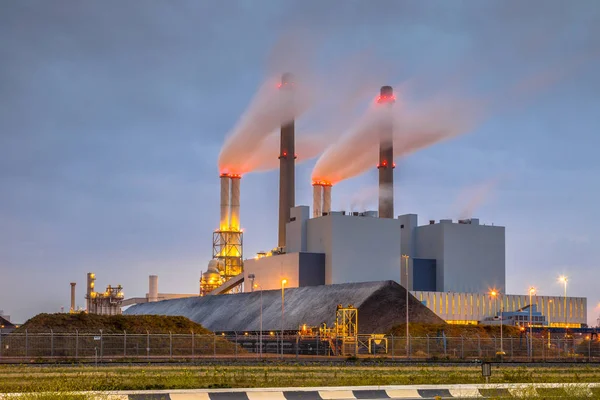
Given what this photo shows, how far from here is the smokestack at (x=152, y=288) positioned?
155875 millimetres

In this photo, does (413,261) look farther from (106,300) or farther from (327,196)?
(106,300)

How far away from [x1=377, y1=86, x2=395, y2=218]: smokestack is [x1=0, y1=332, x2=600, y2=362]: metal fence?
44185 mm

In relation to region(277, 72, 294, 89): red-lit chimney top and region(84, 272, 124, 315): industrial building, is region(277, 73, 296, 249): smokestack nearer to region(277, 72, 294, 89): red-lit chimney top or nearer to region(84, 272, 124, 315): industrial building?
region(277, 72, 294, 89): red-lit chimney top

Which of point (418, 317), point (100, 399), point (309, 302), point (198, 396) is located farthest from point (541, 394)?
point (309, 302)

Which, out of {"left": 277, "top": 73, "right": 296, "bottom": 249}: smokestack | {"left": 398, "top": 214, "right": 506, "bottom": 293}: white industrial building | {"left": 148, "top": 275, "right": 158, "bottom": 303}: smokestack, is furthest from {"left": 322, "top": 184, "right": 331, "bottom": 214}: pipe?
{"left": 148, "top": 275, "right": 158, "bottom": 303}: smokestack

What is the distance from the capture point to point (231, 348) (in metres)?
67.2

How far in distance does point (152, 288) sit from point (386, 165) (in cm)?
5662

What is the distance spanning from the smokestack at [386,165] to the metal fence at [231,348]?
44.2m

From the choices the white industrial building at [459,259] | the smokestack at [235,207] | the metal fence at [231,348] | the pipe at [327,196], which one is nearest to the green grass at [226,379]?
the metal fence at [231,348]

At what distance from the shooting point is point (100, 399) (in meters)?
16.4

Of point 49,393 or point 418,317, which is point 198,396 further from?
point 418,317

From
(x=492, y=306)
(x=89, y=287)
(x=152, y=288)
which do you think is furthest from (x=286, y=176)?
(x=89, y=287)

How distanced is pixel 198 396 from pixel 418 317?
2721 inches

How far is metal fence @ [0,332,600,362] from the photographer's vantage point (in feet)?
191
